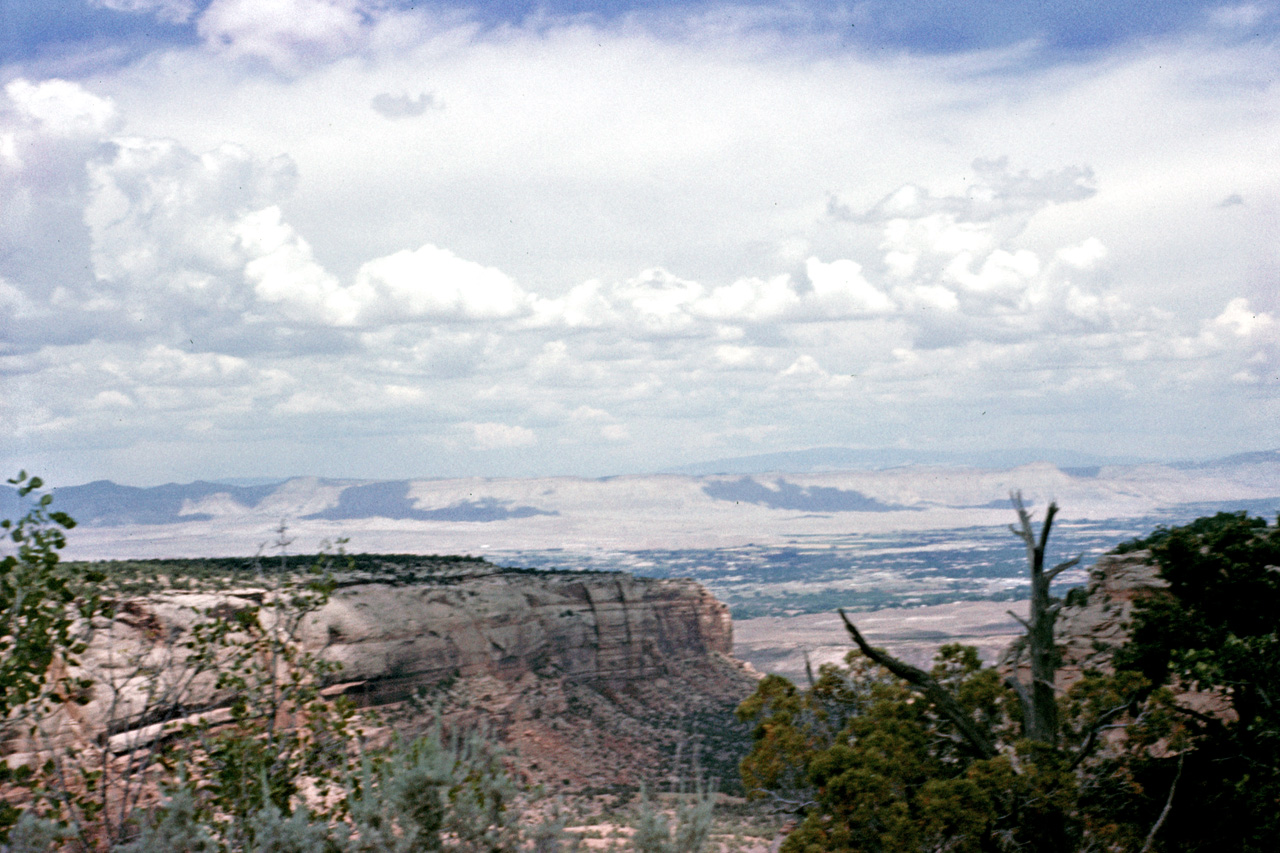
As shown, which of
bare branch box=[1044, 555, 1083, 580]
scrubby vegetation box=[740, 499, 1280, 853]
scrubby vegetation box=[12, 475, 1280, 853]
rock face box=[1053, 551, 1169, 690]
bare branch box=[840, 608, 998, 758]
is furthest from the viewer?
rock face box=[1053, 551, 1169, 690]

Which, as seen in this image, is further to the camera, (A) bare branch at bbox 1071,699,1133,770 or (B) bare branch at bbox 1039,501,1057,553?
(A) bare branch at bbox 1071,699,1133,770

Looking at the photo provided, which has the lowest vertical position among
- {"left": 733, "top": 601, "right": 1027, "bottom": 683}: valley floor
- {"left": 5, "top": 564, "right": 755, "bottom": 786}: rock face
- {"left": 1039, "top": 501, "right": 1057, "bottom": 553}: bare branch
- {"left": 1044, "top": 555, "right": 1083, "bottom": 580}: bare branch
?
{"left": 733, "top": 601, "right": 1027, "bottom": 683}: valley floor

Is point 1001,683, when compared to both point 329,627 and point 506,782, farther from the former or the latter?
point 329,627

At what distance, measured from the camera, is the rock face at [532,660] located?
4775cm

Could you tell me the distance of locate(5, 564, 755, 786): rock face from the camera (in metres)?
47.8

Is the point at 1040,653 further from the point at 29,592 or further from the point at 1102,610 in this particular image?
the point at 1102,610

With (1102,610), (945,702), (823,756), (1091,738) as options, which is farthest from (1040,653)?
(1102,610)

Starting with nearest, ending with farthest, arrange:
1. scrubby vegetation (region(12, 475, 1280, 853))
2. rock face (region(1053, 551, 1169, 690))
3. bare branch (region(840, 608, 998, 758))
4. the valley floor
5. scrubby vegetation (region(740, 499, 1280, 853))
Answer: scrubby vegetation (region(12, 475, 1280, 853)) → scrubby vegetation (region(740, 499, 1280, 853)) → bare branch (region(840, 608, 998, 758)) → rock face (region(1053, 551, 1169, 690)) → the valley floor

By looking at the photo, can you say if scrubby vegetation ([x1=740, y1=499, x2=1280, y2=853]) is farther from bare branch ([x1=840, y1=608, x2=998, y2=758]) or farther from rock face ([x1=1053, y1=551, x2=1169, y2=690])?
rock face ([x1=1053, y1=551, x2=1169, y2=690])

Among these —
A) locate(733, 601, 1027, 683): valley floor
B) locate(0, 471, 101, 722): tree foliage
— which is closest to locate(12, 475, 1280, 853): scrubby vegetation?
locate(0, 471, 101, 722): tree foliage

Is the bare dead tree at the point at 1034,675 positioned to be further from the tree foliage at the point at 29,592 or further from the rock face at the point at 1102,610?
the rock face at the point at 1102,610

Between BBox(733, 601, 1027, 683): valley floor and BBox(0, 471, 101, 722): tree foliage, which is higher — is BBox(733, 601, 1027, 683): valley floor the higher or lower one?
the lower one

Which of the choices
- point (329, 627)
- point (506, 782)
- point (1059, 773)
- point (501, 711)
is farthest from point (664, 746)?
point (506, 782)

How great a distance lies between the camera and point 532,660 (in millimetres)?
62938
